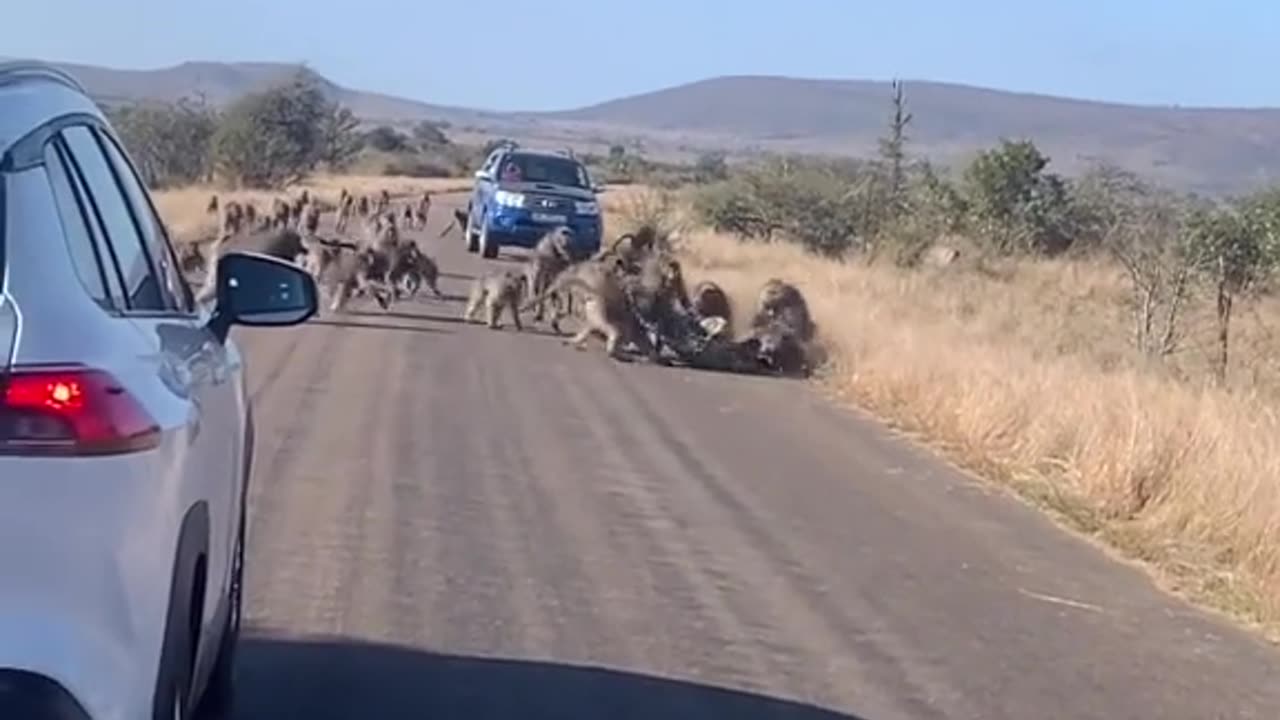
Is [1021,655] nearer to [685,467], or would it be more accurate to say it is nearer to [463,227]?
[685,467]

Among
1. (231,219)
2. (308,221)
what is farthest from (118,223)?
(231,219)

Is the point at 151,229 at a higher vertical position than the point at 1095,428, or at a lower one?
higher

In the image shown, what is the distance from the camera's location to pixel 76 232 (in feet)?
17.3

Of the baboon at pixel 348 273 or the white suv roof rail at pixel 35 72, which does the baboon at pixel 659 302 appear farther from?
the white suv roof rail at pixel 35 72

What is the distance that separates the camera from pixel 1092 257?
150 feet

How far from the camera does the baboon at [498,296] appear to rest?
78.8 feet

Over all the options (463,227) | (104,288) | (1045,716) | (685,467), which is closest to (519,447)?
(685,467)

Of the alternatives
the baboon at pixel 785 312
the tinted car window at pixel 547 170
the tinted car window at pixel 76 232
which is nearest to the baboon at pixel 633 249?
the baboon at pixel 785 312

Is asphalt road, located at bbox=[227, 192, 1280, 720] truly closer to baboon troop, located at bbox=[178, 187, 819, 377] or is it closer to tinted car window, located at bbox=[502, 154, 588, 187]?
baboon troop, located at bbox=[178, 187, 819, 377]

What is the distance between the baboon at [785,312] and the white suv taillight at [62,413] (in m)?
17.9

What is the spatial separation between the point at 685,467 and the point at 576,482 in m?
1.27

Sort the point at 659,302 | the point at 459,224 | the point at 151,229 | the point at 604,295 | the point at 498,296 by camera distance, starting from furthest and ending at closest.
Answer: the point at 459,224
the point at 498,296
the point at 604,295
the point at 659,302
the point at 151,229

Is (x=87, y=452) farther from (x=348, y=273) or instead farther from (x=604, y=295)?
(x=348, y=273)

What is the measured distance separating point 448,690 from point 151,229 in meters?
2.00
